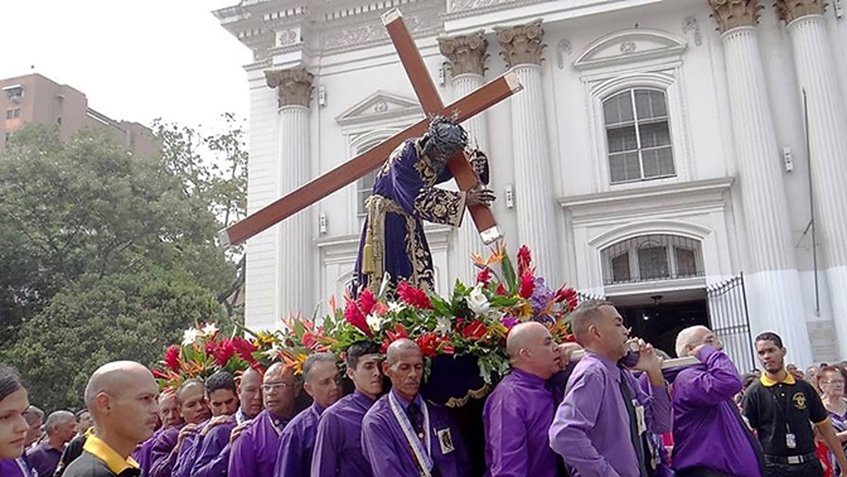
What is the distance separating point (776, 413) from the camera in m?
6.39

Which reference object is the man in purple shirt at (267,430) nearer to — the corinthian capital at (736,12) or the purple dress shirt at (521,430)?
the purple dress shirt at (521,430)

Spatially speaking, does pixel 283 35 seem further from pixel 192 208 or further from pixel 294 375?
pixel 294 375

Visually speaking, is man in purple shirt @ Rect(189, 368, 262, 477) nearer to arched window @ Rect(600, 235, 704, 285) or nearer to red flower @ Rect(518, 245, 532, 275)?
red flower @ Rect(518, 245, 532, 275)

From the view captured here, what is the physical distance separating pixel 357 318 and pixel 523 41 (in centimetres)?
1152

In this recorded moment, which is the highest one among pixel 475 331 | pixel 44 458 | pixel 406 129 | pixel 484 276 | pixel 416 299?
pixel 406 129

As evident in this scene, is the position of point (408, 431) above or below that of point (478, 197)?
below

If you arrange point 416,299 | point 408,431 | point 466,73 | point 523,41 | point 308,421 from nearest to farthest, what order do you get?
point 408,431 < point 308,421 < point 416,299 < point 523,41 < point 466,73

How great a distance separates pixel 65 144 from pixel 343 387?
20.0 metres

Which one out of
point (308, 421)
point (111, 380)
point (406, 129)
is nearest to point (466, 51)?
point (406, 129)

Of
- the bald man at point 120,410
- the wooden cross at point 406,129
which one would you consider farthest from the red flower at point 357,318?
the wooden cross at point 406,129

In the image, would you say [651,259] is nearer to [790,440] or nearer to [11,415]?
[790,440]

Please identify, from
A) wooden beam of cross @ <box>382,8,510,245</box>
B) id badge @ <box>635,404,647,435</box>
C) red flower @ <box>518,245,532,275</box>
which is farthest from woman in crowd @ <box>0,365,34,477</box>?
wooden beam of cross @ <box>382,8,510,245</box>

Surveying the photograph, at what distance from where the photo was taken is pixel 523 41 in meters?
15.2

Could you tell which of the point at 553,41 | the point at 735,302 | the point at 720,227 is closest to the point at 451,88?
the point at 553,41
